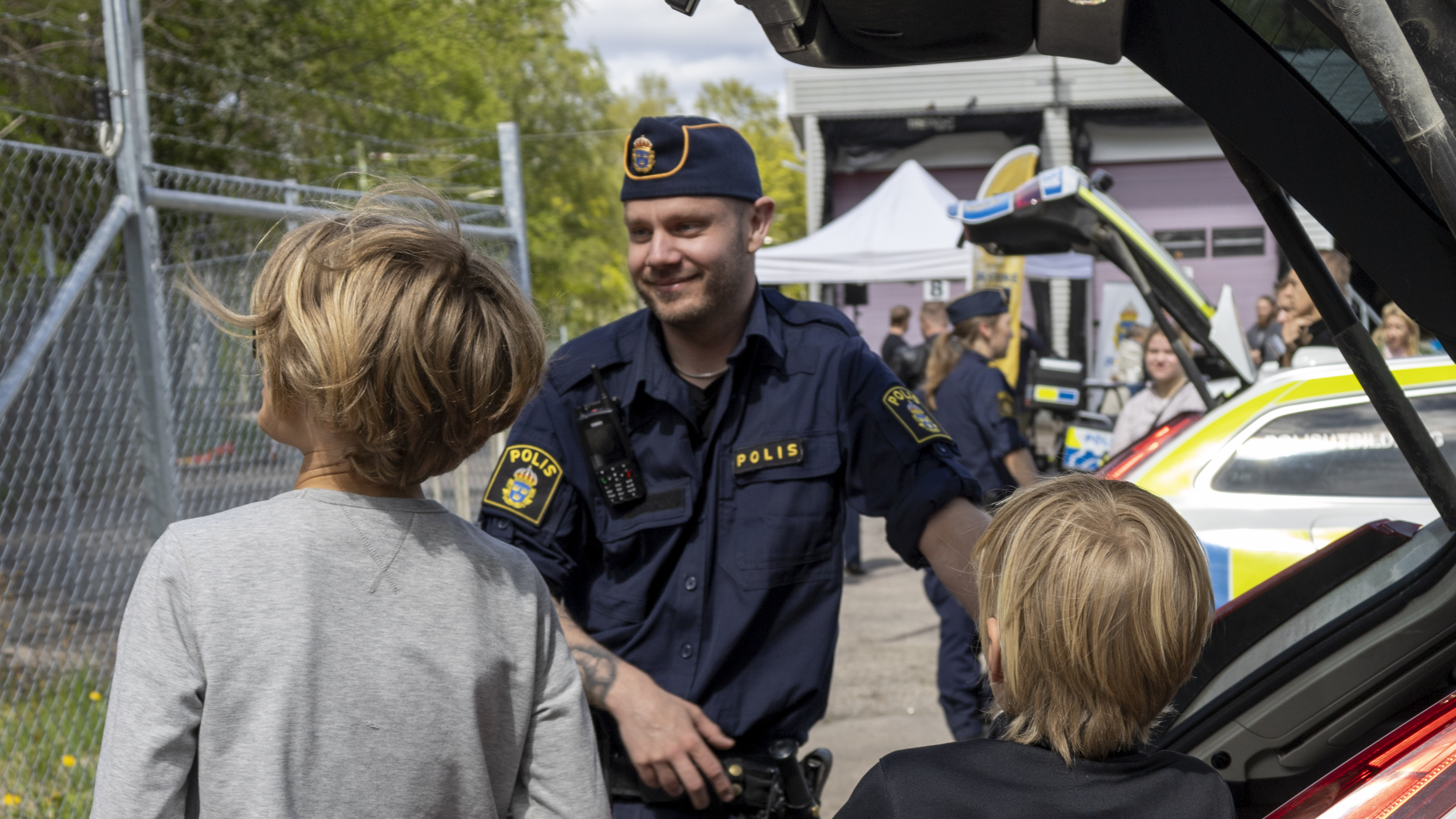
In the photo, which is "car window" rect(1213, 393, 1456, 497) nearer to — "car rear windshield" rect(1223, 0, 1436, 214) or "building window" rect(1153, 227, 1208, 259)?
"car rear windshield" rect(1223, 0, 1436, 214)

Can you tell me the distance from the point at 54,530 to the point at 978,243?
13.9ft

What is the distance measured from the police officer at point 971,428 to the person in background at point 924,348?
185 centimetres

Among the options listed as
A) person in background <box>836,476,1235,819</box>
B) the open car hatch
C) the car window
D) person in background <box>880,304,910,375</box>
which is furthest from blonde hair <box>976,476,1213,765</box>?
person in background <box>880,304,910,375</box>

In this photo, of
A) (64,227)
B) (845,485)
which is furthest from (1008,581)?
(64,227)

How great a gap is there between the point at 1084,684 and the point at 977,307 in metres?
5.62

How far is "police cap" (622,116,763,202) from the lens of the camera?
2.23 meters

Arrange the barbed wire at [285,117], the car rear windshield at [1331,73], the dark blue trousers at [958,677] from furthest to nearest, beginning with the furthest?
the dark blue trousers at [958,677]
the barbed wire at [285,117]
the car rear windshield at [1331,73]

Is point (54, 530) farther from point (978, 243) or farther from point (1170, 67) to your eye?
point (1170, 67)

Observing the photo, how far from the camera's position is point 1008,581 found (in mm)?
1377

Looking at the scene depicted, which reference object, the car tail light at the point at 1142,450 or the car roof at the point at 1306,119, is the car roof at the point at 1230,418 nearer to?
the car tail light at the point at 1142,450

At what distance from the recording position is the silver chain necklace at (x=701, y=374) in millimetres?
2279

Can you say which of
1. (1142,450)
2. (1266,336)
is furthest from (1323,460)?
(1266,336)

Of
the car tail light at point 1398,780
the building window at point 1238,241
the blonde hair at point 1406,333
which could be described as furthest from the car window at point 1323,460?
the building window at point 1238,241

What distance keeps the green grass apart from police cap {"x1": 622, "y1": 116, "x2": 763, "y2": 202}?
3101 mm
